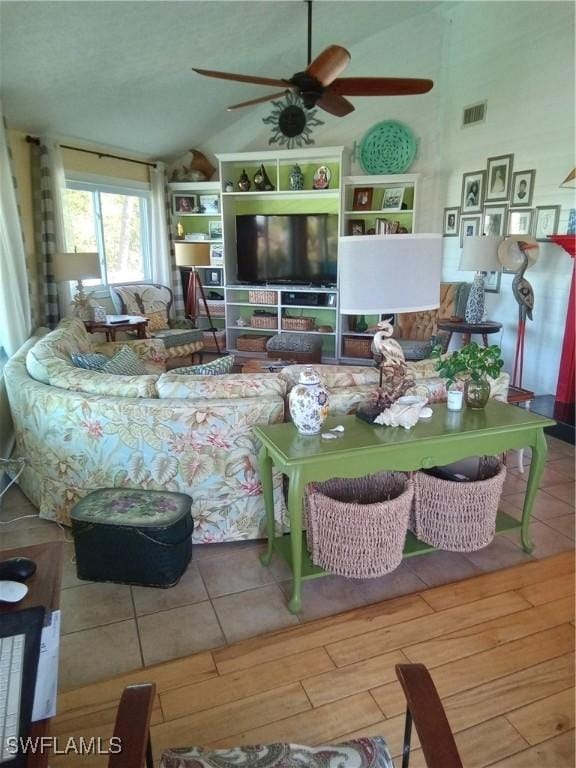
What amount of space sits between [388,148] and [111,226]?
10.9 ft

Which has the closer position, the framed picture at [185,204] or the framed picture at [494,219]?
the framed picture at [494,219]

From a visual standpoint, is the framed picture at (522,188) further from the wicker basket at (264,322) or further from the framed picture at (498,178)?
the wicker basket at (264,322)

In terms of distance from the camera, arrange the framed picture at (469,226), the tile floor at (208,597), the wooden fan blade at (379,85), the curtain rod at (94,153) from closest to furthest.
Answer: the tile floor at (208,597)
the wooden fan blade at (379,85)
the curtain rod at (94,153)
the framed picture at (469,226)

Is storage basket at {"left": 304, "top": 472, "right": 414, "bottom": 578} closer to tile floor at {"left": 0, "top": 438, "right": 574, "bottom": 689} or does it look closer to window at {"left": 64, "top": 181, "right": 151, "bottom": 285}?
tile floor at {"left": 0, "top": 438, "right": 574, "bottom": 689}

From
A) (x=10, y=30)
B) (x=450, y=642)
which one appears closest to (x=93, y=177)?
(x=10, y=30)

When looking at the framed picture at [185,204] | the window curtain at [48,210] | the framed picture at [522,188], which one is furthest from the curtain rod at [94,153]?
the framed picture at [522,188]

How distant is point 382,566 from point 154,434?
113cm

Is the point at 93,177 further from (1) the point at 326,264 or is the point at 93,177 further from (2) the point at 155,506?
(2) the point at 155,506

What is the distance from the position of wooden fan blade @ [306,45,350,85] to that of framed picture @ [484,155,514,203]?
7.43ft

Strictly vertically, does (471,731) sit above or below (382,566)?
below

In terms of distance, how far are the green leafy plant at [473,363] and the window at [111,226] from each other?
4421 mm

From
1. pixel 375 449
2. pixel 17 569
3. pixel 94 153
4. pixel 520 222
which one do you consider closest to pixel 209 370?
pixel 375 449

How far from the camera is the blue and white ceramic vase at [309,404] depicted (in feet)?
6.57

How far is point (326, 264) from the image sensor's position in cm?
618
